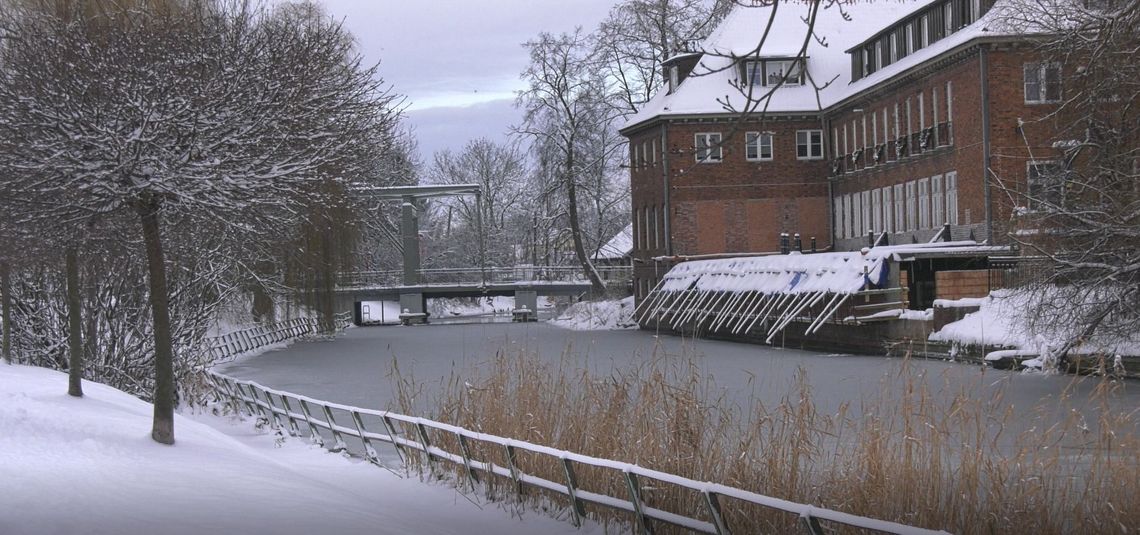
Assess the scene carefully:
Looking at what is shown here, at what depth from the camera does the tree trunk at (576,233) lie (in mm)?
61750

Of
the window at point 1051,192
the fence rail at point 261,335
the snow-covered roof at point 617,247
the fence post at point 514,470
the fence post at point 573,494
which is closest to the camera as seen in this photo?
the fence post at point 573,494

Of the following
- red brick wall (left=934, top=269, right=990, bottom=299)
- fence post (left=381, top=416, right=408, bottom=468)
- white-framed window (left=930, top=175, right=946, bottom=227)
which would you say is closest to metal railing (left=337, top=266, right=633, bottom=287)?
white-framed window (left=930, top=175, right=946, bottom=227)

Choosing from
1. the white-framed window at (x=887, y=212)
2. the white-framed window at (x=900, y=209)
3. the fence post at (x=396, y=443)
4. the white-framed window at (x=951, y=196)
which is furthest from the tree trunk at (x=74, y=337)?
the white-framed window at (x=887, y=212)

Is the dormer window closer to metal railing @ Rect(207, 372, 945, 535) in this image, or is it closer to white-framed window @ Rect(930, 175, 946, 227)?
metal railing @ Rect(207, 372, 945, 535)

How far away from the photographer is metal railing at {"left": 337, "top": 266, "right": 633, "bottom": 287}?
2781 inches

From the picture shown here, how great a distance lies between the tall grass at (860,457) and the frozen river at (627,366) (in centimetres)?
62

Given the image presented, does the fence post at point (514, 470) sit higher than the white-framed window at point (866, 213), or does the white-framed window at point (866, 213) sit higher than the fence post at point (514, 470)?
the white-framed window at point (866, 213)

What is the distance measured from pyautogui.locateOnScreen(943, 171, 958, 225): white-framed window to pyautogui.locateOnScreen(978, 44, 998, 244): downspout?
2238mm

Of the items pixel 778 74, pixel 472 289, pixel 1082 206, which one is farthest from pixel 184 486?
pixel 472 289

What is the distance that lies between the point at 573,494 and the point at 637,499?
1087 millimetres

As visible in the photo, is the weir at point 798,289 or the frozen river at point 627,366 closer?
the frozen river at point 627,366

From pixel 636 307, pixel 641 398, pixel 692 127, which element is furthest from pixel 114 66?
pixel 636 307

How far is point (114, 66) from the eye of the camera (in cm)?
1425

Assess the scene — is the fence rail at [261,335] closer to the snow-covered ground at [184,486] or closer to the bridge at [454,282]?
the bridge at [454,282]
